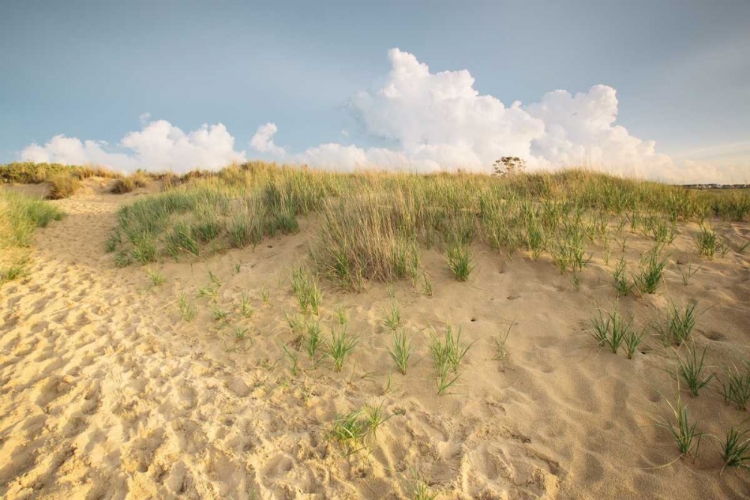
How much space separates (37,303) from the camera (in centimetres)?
503

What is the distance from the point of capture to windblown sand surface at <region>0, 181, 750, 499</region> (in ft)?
7.41

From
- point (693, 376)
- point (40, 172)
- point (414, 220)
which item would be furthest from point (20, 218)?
point (40, 172)

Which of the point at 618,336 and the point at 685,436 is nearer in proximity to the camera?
the point at 685,436

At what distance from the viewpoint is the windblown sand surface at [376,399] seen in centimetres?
226

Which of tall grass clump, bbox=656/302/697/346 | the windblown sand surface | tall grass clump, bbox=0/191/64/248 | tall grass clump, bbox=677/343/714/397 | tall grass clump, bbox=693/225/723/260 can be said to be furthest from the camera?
tall grass clump, bbox=0/191/64/248

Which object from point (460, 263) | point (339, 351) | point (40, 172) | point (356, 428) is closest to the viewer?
point (356, 428)

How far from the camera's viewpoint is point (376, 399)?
2.96m

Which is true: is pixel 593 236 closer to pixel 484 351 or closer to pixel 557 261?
pixel 557 261

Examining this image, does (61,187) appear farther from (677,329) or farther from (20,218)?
(677,329)

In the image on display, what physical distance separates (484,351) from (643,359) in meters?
1.32

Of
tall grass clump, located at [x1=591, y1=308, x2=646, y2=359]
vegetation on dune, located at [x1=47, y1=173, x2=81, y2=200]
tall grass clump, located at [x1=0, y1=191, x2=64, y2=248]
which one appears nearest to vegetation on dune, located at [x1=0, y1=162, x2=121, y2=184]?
vegetation on dune, located at [x1=47, y1=173, x2=81, y2=200]

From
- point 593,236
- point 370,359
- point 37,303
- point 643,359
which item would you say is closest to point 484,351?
point 370,359

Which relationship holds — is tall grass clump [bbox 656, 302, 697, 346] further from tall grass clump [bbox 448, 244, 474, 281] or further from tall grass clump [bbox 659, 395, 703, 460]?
tall grass clump [bbox 448, 244, 474, 281]

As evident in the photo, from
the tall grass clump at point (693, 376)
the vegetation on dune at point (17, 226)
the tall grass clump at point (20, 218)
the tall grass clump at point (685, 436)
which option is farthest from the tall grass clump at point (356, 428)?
the tall grass clump at point (20, 218)
